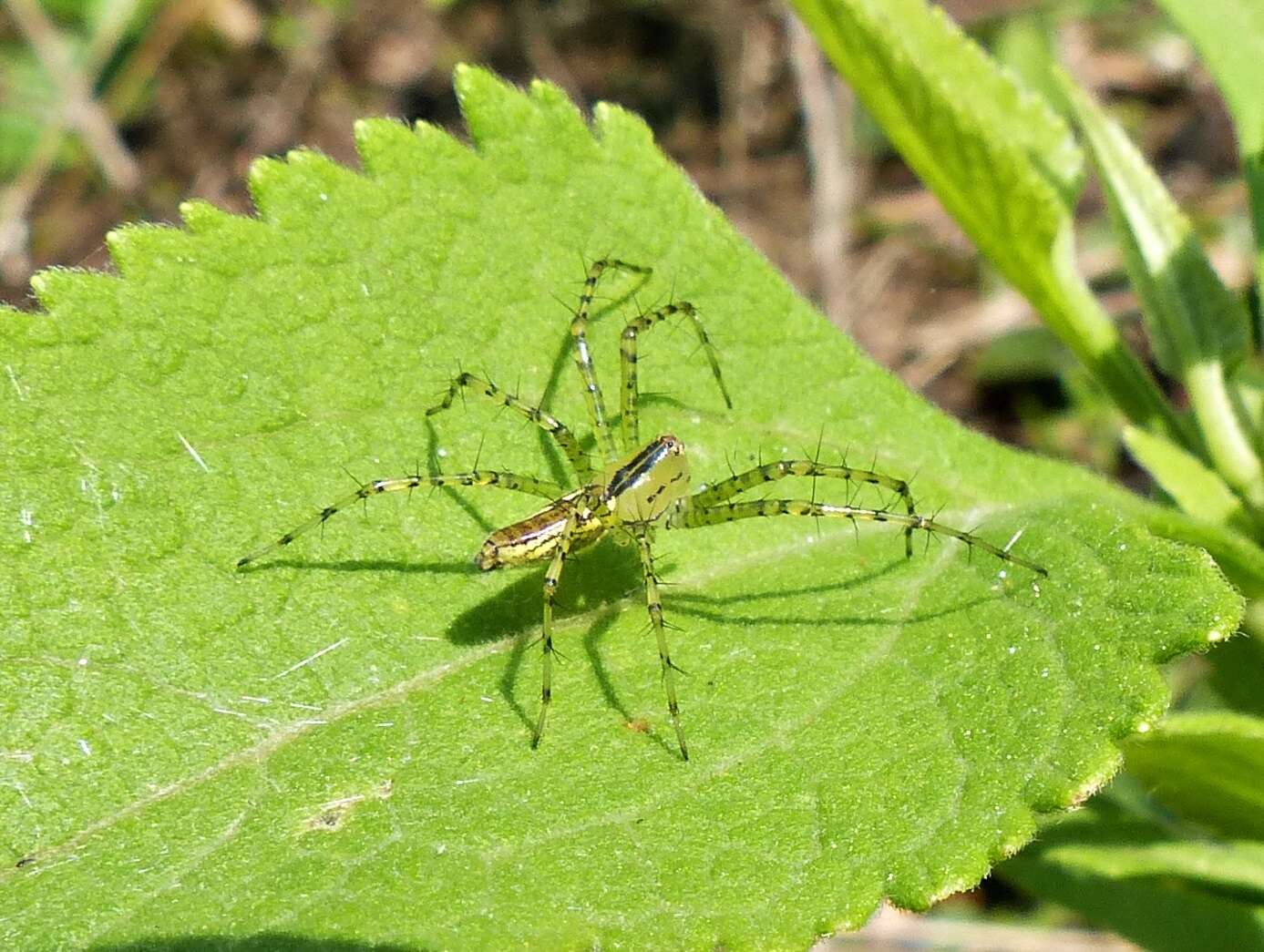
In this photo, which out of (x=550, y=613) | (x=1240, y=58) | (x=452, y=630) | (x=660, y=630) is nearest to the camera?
(x=452, y=630)

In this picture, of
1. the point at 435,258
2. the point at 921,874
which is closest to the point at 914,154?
the point at 435,258

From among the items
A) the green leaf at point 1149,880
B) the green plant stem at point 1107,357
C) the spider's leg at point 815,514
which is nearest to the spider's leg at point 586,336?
the spider's leg at point 815,514

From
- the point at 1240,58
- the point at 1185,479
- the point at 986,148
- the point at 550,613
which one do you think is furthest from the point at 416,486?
the point at 1240,58

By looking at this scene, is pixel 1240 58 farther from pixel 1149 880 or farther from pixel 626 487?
pixel 1149 880

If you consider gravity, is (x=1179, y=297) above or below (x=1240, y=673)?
above

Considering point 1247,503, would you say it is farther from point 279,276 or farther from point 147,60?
point 147,60

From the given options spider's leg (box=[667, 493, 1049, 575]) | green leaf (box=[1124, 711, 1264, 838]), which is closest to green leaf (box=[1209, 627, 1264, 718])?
green leaf (box=[1124, 711, 1264, 838])

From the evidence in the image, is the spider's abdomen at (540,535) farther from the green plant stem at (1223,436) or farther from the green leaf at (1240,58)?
the green leaf at (1240,58)
